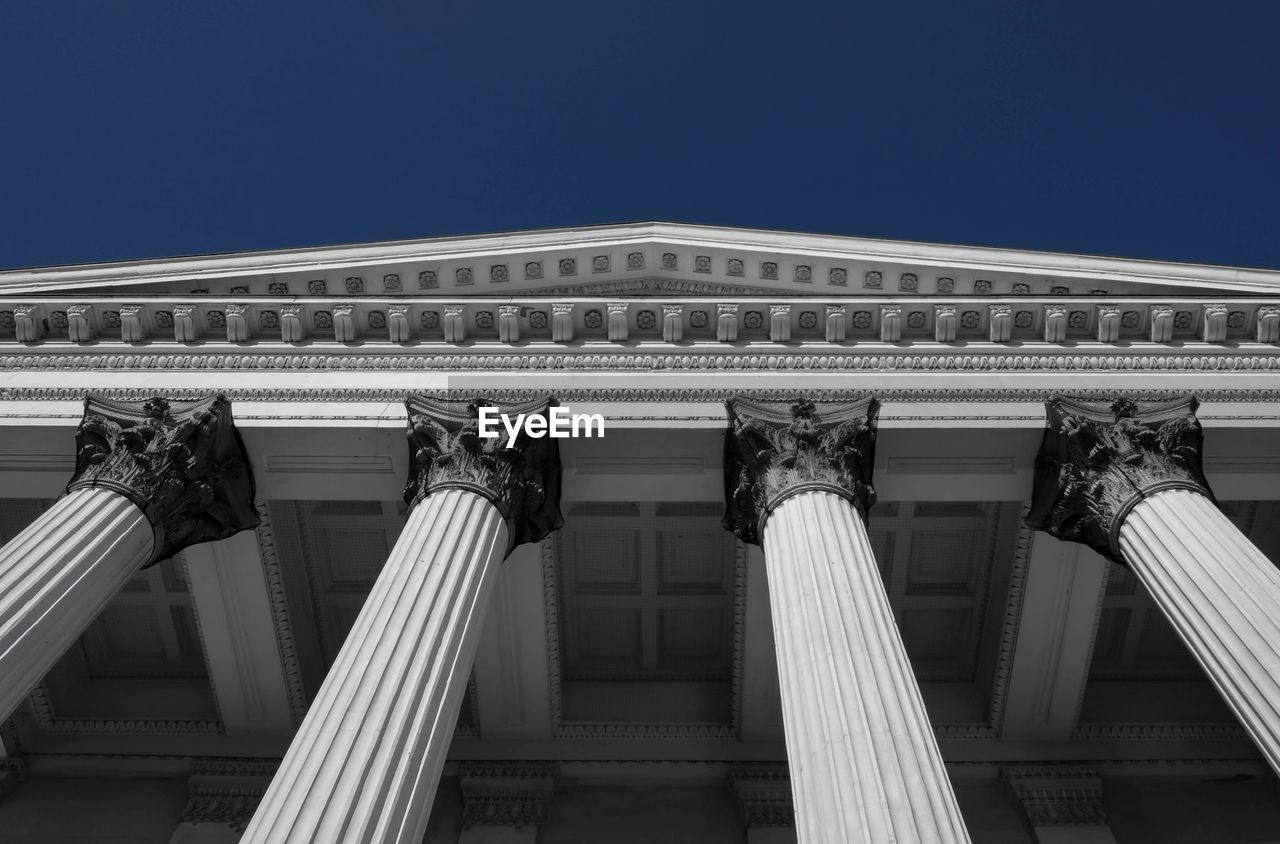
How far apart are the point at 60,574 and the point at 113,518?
38.8 inches

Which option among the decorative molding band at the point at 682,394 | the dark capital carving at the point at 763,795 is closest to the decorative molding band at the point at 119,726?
the decorative molding band at the point at 682,394

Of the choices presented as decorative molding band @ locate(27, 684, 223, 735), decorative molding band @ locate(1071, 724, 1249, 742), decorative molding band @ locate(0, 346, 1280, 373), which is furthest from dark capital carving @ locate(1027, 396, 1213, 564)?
decorative molding band @ locate(27, 684, 223, 735)

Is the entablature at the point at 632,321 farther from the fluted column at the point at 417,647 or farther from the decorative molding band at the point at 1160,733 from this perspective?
the decorative molding band at the point at 1160,733

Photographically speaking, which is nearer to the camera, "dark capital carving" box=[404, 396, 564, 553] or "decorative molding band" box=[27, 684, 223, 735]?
"dark capital carving" box=[404, 396, 564, 553]

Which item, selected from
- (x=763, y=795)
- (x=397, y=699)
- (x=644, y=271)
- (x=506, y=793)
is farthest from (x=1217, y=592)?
(x=506, y=793)

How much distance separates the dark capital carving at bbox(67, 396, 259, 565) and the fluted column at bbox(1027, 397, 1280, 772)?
32.1 feet

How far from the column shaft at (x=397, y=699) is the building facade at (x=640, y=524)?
0.06 meters

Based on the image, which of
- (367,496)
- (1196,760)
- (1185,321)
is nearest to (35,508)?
(367,496)

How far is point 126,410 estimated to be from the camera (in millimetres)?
11133

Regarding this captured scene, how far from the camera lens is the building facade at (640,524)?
31.2 ft

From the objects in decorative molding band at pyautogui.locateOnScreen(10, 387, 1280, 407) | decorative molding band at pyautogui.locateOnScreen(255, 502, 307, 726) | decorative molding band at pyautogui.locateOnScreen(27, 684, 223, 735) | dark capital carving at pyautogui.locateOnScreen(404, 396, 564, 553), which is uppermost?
decorative molding band at pyautogui.locateOnScreen(10, 387, 1280, 407)

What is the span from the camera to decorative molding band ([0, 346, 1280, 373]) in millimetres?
12438

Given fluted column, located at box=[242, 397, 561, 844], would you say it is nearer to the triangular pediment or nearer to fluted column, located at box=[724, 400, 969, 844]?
fluted column, located at box=[724, 400, 969, 844]

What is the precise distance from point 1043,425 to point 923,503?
3027mm
